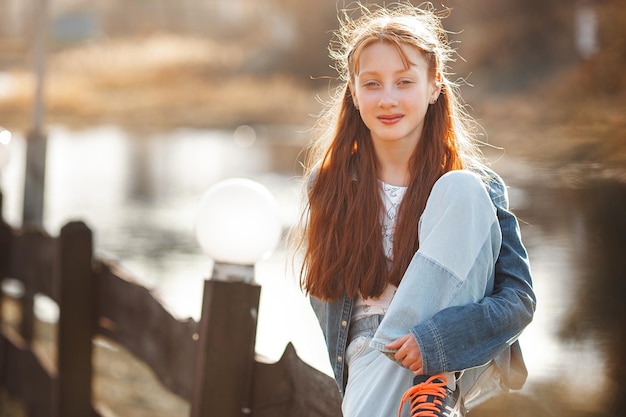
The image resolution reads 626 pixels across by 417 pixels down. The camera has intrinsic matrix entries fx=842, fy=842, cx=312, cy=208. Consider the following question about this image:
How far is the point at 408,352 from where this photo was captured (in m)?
1.19

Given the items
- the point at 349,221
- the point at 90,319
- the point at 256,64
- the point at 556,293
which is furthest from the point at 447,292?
the point at 256,64

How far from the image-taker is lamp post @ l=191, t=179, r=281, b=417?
1.58 metres

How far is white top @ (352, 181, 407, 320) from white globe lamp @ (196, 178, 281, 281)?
262 millimetres

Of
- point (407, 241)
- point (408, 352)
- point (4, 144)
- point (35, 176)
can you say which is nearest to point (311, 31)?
point (35, 176)

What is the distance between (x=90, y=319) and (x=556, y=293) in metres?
1.28

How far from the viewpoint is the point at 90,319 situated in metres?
2.38

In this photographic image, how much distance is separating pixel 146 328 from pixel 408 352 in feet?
3.32

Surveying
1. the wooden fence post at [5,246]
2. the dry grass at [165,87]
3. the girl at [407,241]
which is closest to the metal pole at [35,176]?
the wooden fence post at [5,246]

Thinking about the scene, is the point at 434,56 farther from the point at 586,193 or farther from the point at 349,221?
the point at 586,193

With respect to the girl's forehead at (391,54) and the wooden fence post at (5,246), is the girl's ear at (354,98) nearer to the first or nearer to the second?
the girl's forehead at (391,54)

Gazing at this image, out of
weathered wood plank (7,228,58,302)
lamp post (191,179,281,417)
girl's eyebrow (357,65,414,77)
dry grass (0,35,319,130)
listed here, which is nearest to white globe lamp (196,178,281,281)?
lamp post (191,179,281,417)

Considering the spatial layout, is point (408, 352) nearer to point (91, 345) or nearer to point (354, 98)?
point (354, 98)

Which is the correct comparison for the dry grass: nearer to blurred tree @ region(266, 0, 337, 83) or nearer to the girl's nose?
blurred tree @ region(266, 0, 337, 83)

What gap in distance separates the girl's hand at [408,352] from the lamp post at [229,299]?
1.50 feet
